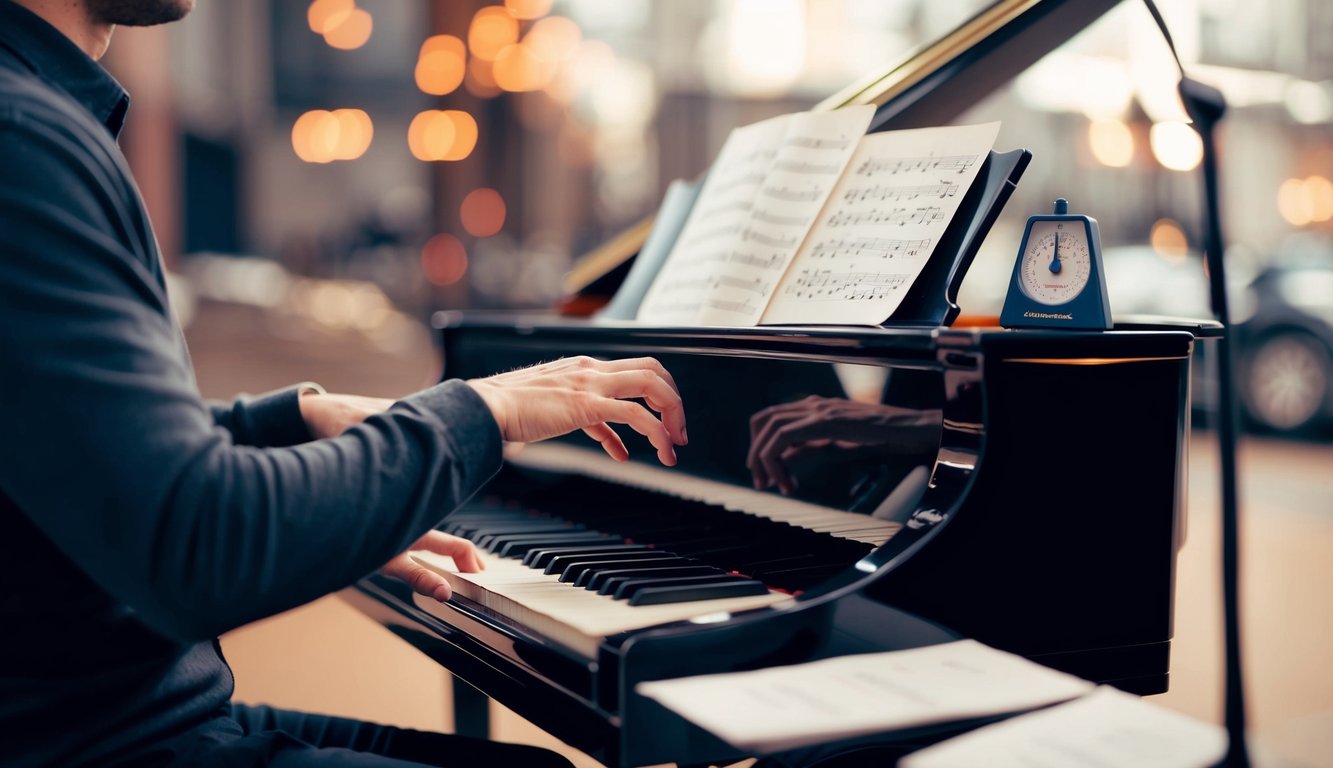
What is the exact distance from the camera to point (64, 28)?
1.07 metres

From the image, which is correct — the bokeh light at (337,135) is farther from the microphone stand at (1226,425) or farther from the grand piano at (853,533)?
the microphone stand at (1226,425)

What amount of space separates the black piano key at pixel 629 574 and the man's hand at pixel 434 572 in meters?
0.20

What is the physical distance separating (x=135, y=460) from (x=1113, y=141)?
18385 mm

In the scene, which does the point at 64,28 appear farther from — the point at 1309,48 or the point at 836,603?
the point at 1309,48

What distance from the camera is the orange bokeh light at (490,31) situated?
8.25 meters

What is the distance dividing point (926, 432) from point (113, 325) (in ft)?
2.82

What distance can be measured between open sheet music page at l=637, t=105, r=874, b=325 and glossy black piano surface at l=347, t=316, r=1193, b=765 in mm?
131

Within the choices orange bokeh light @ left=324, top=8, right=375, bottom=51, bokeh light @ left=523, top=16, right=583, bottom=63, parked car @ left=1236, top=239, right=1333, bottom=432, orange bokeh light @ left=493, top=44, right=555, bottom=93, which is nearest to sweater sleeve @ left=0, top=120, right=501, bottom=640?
parked car @ left=1236, top=239, right=1333, bottom=432

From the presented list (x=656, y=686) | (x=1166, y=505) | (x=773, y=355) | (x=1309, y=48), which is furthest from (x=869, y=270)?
(x=1309, y=48)

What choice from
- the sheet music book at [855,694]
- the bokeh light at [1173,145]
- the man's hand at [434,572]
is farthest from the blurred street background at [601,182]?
the man's hand at [434,572]

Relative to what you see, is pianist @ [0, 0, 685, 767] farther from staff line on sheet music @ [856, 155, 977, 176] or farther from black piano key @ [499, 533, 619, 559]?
staff line on sheet music @ [856, 155, 977, 176]

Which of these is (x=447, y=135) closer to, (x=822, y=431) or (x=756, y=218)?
(x=756, y=218)

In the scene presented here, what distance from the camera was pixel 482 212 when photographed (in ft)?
31.9

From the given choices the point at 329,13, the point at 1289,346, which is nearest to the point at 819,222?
the point at 1289,346
